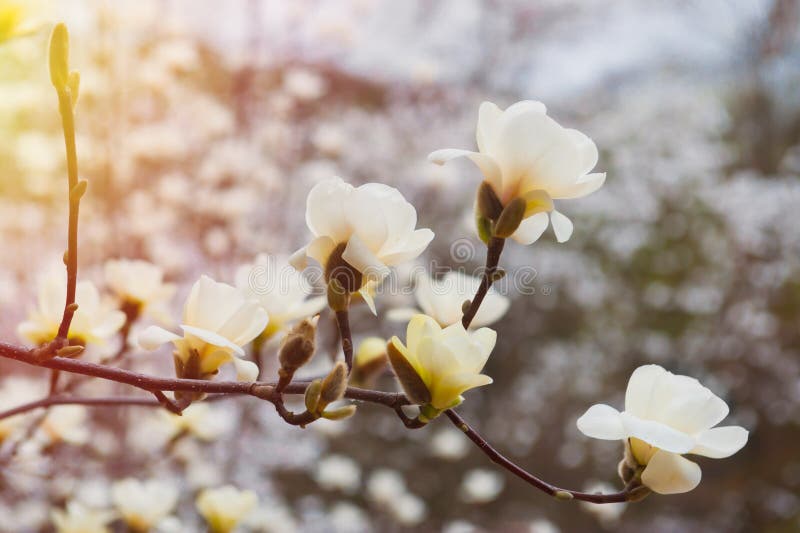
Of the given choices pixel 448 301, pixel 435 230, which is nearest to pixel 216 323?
pixel 448 301

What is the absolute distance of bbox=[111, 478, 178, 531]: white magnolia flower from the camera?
56 centimetres

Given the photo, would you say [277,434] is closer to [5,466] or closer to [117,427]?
[117,427]

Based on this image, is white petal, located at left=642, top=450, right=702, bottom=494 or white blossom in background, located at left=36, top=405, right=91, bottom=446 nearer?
white petal, located at left=642, top=450, right=702, bottom=494

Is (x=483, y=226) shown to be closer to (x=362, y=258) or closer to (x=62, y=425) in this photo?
(x=362, y=258)

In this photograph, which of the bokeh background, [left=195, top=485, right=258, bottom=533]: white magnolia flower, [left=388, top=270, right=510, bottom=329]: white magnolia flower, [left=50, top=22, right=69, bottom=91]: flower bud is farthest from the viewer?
the bokeh background

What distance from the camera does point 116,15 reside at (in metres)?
1.45

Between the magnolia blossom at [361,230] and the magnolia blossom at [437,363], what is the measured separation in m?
0.04

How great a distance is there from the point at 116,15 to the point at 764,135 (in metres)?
2.60

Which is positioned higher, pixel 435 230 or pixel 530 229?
pixel 530 229

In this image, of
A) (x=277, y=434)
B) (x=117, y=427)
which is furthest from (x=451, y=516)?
(x=117, y=427)

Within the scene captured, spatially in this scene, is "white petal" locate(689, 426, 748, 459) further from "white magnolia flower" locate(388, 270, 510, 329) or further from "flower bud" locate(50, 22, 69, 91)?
"flower bud" locate(50, 22, 69, 91)

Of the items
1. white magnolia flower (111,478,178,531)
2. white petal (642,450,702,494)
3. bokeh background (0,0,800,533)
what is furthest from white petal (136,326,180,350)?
bokeh background (0,0,800,533)

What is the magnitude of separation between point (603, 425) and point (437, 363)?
83 mm

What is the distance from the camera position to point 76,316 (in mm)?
376
